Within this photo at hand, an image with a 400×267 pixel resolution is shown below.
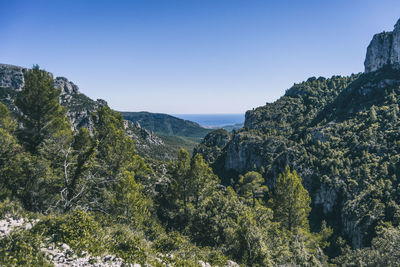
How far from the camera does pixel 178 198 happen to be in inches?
919

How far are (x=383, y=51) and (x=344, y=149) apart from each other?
6499cm

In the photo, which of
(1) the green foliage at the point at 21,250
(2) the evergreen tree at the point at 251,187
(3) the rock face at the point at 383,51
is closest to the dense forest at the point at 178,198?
(1) the green foliage at the point at 21,250

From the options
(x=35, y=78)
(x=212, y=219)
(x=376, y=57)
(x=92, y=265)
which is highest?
(x=376, y=57)

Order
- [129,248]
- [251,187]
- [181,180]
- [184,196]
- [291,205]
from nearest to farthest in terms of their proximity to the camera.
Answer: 1. [129,248]
2. [184,196]
3. [181,180]
4. [291,205]
5. [251,187]

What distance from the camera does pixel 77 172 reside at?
44.0 feet

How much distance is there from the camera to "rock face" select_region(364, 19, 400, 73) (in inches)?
3233

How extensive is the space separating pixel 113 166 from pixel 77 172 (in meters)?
4.41

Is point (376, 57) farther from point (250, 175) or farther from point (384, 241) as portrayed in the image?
point (384, 241)

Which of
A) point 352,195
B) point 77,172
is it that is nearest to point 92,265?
point 77,172

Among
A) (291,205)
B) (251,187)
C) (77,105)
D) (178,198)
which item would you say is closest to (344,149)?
(251,187)

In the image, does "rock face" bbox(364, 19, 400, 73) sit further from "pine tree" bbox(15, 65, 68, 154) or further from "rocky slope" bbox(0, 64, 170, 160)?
"rocky slope" bbox(0, 64, 170, 160)

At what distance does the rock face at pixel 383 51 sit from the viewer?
82113 mm

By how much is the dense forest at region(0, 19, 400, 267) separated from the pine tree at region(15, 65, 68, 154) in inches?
3.1

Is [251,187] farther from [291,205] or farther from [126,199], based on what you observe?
[126,199]
